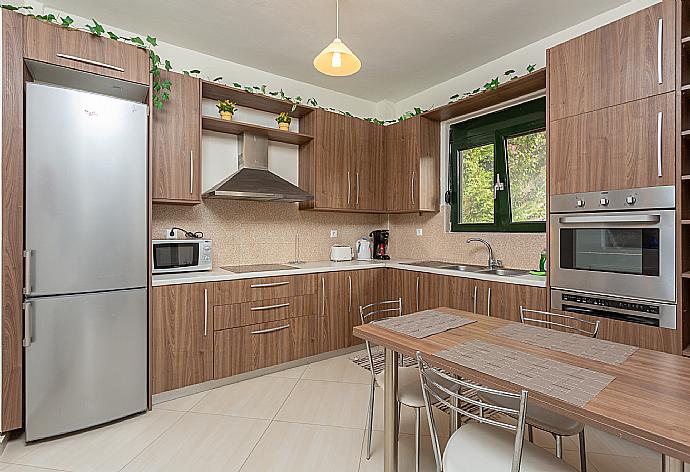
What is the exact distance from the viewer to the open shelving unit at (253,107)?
322 centimetres

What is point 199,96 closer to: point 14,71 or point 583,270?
point 14,71

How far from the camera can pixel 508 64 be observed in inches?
134

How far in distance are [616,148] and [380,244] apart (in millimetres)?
2594

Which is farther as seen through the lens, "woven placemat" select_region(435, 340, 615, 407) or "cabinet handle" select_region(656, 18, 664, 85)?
"cabinet handle" select_region(656, 18, 664, 85)

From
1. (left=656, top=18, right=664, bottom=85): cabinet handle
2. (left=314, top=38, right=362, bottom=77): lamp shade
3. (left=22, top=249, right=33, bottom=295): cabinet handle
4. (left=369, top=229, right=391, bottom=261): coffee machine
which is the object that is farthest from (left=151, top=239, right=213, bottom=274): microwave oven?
(left=656, top=18, right=664, bottom=85): cabinet handle

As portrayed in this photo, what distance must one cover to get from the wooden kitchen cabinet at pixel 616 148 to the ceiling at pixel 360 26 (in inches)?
39.6

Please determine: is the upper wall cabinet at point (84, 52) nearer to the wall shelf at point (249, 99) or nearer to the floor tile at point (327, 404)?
the wall shelf at point (249, 99)

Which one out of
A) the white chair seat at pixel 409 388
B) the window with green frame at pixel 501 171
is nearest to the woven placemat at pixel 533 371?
the white chair seat at pixel 409 388

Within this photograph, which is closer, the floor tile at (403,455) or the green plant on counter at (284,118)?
the floor tile at (403,455)

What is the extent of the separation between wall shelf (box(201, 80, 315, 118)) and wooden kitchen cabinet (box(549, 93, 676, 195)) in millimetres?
2281

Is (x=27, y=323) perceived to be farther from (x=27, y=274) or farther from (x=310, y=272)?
(x=310, y=272)

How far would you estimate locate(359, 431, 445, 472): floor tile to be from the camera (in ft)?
6.22

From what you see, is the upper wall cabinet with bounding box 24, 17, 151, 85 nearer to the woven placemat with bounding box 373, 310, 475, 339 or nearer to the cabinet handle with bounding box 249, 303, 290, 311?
the cabinet handle with bounding box 249, 303, 290, 311

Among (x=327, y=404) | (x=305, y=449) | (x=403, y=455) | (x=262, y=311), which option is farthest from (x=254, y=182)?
(x=403, y=455)
